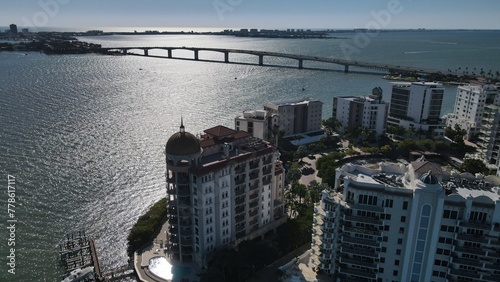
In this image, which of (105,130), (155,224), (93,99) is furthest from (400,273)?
(93,99)

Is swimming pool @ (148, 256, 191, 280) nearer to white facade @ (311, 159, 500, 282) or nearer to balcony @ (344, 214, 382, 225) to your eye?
white facade @ (311, 159, 500, 282)

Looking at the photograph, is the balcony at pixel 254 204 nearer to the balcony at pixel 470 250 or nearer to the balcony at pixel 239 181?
the balcony at pixel 239 181

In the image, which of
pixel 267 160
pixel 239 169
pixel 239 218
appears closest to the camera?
pixel 239 169

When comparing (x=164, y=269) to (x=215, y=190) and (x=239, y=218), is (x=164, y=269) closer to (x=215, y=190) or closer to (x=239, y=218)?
(x=239, y=218)

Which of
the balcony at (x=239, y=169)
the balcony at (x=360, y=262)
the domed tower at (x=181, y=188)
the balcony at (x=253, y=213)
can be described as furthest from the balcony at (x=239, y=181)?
the balcony at (x=360, y=262)

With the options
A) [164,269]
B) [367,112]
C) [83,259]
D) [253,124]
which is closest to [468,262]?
[164,269]

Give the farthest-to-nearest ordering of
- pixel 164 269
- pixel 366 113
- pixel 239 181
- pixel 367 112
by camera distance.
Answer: pixel 366 113, pixel 367 112, pixel 239 181, pixel 164 269
